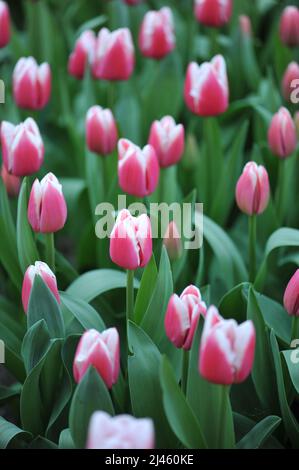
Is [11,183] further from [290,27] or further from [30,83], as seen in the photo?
[290,27]

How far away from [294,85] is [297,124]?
0.16m

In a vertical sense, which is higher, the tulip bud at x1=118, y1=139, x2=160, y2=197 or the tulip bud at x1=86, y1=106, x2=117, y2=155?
the tulip bud at x1=86, y1=106, x2=117, y2=155

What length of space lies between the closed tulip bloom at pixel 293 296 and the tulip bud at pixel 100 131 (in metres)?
0.52

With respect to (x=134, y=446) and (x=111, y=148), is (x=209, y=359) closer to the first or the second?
(x=134, y=446)

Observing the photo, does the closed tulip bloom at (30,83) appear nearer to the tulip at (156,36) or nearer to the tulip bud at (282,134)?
the tulip at (156,36)

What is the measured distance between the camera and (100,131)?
5.41ft

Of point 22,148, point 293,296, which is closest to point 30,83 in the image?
point 22,148

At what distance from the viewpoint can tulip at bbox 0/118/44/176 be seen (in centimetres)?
149

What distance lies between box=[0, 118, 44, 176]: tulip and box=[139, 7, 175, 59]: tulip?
0.55 meters

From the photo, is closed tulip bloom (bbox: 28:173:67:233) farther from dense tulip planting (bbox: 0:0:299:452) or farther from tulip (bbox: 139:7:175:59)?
tulip (bbox: 139:7:175:59)

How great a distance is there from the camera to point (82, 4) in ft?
8.87

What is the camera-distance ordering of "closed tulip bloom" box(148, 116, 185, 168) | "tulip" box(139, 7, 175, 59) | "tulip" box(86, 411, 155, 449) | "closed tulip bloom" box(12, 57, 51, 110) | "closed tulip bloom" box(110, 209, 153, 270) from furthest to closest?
"tulip" box(139, 7, 175, 59) < "closed tulip bloom" box(12, 57, 51, 110) < "closed tulip bloom" box(148, 116, 185, 168) < "closed tulip bloom" box(110, 209, 153, 270) < "tulip" box(86, 411, 155, 449)

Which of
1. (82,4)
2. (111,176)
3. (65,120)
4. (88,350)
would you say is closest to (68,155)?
(65,120)

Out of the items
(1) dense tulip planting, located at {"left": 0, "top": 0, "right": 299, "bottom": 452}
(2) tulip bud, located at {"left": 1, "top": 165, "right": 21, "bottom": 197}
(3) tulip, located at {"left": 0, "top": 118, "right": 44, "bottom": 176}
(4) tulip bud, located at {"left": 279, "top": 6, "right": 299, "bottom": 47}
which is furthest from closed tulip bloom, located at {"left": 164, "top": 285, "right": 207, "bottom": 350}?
(4) tulip bud, located at {"left": 279, "top": 6, "right": 299, "bottom": 47}
